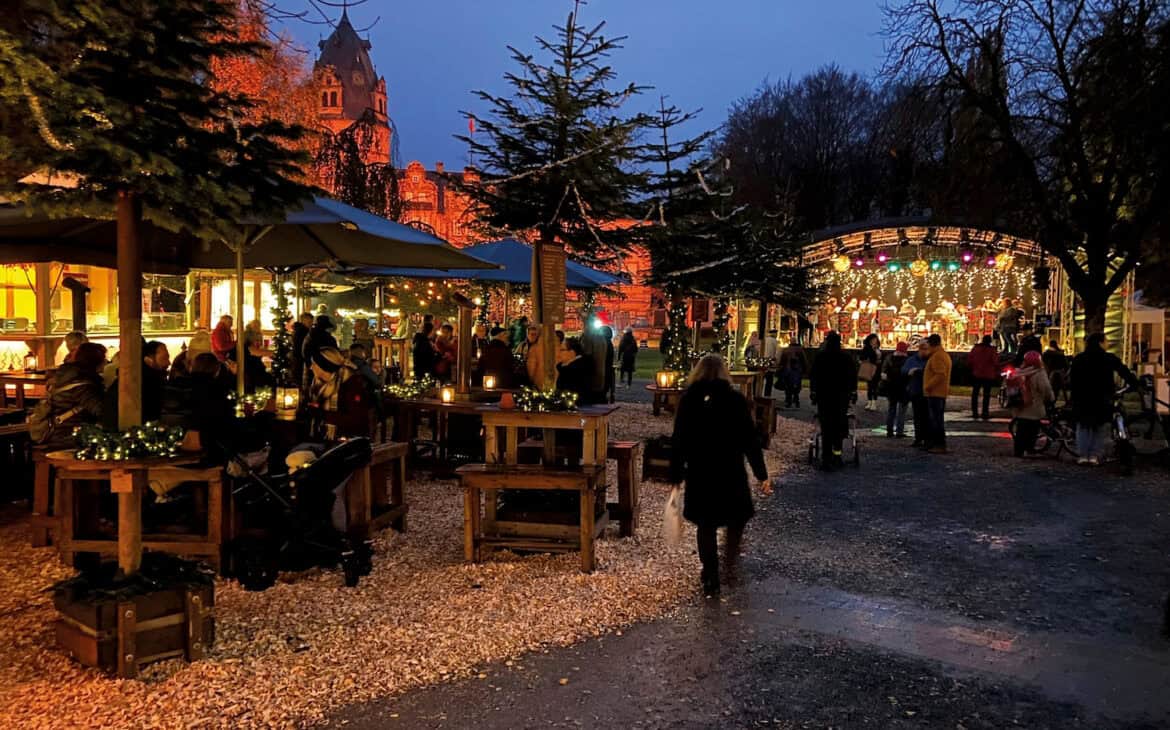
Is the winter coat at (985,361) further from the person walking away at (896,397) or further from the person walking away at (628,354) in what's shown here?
the person walking away at (628,354)

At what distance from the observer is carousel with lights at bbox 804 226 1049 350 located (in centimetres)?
2705

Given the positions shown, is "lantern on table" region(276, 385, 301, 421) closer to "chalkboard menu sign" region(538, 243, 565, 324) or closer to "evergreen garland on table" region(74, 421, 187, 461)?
"chalkboard menu sign" region(538, 243, 565, 324)

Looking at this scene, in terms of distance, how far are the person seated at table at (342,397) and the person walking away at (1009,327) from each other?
22031 mm

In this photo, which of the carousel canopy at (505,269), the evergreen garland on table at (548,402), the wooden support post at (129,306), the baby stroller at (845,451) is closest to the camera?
the wooden support post at (129,306)

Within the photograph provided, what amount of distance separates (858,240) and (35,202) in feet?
86.1

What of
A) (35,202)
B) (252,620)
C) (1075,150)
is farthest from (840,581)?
(1075,150)

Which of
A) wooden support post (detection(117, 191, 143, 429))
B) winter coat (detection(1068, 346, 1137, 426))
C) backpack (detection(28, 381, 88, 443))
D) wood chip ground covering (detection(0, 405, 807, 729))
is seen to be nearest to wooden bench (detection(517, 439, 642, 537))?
wood chip ground covering (detection(0, 405, 807, 729))

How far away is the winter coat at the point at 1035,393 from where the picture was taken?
12.3m

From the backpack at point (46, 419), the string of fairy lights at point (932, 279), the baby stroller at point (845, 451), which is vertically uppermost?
the string of fairy lights at point (932, 279)

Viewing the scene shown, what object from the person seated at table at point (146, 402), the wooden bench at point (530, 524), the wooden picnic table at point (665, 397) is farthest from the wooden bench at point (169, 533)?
the wooden picnic table at point (665, 397)

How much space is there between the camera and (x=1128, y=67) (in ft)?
48.7

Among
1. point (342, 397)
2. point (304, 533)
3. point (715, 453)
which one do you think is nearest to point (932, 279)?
A: point (342, 397)

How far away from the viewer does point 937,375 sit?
1274cm

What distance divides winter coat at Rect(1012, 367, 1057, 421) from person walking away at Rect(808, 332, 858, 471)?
9.62ft
